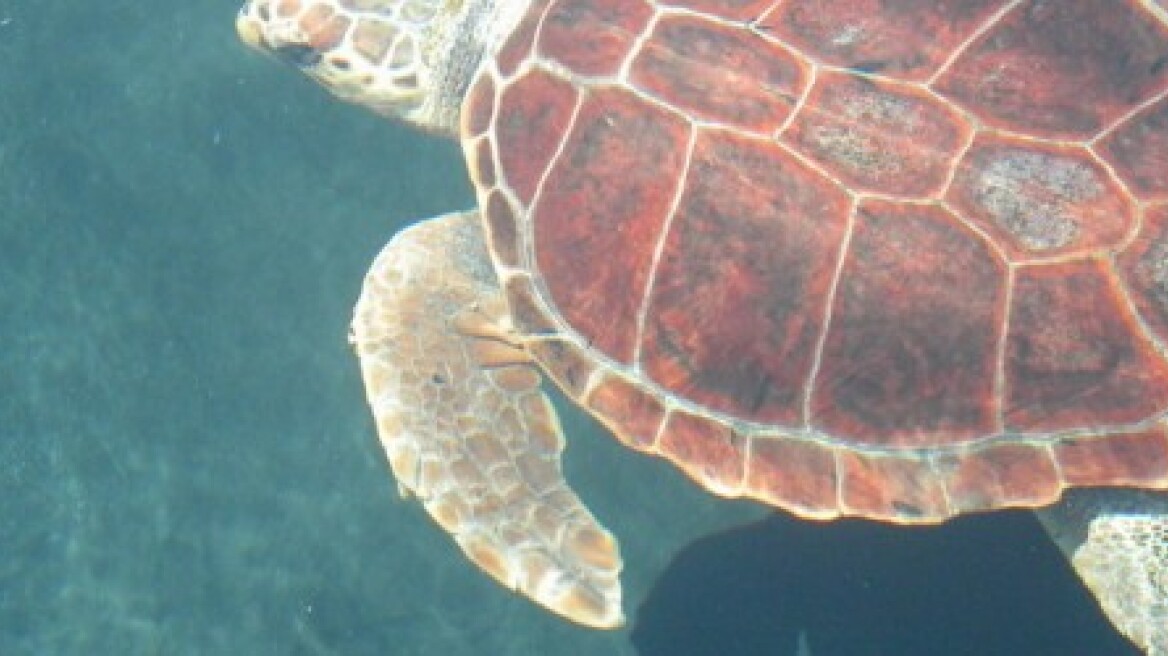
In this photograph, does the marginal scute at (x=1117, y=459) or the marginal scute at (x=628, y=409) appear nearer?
the marginal scute at (x=1117, y=459)

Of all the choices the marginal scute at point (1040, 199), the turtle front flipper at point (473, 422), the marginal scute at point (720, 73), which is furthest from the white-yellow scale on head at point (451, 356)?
the marginal scute at point (1040, 199)

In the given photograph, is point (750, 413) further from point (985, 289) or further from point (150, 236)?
point (150, 236)

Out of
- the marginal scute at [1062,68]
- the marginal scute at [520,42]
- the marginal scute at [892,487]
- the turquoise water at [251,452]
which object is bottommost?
the turquoise water at [251,452]

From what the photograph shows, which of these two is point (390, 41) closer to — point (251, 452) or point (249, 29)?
point (249, 29)

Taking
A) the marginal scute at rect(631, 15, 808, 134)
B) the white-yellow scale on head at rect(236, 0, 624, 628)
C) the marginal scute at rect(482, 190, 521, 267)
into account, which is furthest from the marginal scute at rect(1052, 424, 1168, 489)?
the marginal scute at rect(482, 190, 521, 267)

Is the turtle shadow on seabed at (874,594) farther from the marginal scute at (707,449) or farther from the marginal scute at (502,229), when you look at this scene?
the marginal scute at (502,229)
